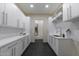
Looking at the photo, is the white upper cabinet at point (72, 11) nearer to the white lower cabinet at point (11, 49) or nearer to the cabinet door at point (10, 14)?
the white lower cabinet at point (11, 49)

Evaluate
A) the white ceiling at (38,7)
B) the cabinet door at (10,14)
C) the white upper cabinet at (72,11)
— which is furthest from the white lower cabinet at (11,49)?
the white ceiling at (38,7)

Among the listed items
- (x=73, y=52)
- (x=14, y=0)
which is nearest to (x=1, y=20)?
(x=14, y=0)

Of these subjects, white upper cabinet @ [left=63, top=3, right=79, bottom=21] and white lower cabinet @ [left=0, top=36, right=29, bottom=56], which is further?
white upper cabinet @ [left=63, top=3, right=79, bottom=21]

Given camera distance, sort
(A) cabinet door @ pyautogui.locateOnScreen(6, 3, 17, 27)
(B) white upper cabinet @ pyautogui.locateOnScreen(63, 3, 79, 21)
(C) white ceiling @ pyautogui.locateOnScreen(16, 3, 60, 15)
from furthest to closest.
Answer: (C) white ceiling @ pyautogui.locateOnScreen(16, 3, 60, 15) < (A) cabinet door @ pyautogui.locateOnScreen(6, 3, 17, 27) < (B) white upper cabinet @ pyautogui.locateOnScreen(63, 3, 79, 21)

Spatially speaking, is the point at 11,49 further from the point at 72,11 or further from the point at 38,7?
the point at 38,7

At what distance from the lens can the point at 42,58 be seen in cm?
117

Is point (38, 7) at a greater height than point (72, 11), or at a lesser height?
greater

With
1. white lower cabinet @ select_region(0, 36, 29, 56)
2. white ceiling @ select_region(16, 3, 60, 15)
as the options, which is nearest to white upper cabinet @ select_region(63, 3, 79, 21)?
white lower cabinet @ select_region(0, 36, 29, 56)

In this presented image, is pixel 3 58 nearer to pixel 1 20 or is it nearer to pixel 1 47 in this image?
pixel 1 47

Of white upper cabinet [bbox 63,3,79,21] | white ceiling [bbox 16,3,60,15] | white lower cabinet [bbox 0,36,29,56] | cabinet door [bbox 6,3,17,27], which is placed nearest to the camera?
white lower cabinet [bbox 0,36,29,56]

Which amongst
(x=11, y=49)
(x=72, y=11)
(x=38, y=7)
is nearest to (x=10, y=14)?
(x=11, y=49)

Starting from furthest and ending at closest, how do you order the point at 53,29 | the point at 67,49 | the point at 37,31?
1. the point at 37,31
2. the point at 53,29
3. the point at 67,49

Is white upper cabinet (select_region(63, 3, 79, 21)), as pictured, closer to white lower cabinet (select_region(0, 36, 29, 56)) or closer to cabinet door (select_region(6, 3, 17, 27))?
white lower cabinet (select_region(0, 36, 29, 56))

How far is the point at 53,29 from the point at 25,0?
18.6 feet
